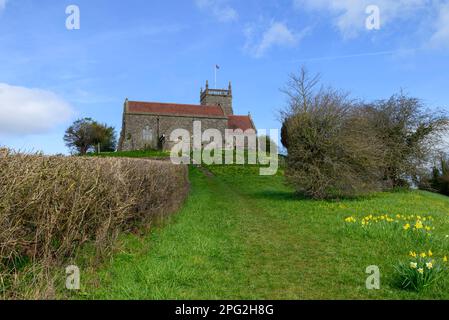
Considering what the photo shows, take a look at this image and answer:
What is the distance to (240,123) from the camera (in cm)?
7012

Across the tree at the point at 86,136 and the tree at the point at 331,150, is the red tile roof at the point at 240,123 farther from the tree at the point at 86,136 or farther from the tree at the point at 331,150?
the tree at the point at 331,150

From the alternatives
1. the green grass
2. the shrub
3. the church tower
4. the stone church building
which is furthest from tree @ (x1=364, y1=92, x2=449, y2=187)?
the church tower

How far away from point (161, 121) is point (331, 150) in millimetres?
48805

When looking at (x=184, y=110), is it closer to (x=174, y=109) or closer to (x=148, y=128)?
(x=174, y=109)

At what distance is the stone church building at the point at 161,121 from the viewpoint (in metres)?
62.1

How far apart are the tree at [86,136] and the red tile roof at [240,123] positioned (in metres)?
23.9

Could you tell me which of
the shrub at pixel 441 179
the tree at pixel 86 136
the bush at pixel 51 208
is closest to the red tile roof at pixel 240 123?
the tree at pixel 86 136

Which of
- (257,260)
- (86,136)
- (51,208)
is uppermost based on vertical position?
(86,136)

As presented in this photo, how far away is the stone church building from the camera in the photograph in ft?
204

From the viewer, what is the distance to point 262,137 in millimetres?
67062

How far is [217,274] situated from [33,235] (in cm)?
290

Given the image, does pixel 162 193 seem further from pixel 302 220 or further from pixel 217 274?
pixel 217 274

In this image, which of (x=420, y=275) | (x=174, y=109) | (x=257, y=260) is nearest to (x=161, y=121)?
(x=174, y=109)
